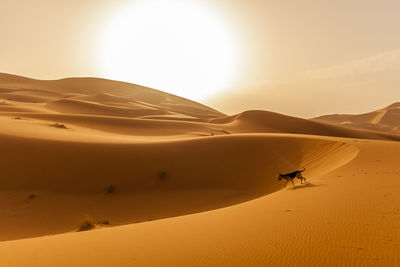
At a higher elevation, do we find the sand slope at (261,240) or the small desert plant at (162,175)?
the small desert plant at (162,175)

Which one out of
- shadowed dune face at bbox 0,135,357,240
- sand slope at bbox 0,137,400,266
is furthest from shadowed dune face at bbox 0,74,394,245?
sand slope at bbox 0,137,400,266

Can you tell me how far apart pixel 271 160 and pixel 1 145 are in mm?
13065

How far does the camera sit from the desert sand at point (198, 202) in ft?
11.7

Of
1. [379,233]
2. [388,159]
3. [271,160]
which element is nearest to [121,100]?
[271,160]

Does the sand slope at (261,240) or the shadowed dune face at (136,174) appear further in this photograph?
the shadowed dune face at (136,174)

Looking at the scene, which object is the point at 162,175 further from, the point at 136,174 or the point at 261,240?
the point at 261,240

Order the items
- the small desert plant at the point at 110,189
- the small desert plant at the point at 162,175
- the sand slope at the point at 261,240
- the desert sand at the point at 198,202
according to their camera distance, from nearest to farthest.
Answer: the sand slope at the point at 261,240 → the desert sand at the point at 198,202 → the small desert plant at the point at 110,189 → the small desert plant at the point at 162,175

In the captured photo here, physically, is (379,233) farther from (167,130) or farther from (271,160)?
(167,130)

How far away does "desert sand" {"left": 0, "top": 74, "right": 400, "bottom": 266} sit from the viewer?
3564 millimetres

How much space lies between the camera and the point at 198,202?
421 inches

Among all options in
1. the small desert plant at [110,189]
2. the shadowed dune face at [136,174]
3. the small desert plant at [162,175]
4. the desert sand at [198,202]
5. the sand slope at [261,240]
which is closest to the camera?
the sand slope at [261,240]

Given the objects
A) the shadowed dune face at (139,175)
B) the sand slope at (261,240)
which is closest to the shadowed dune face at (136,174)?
the shadowed dune face at (139,175)

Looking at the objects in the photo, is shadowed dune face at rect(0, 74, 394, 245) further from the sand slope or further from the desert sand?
the sand slope

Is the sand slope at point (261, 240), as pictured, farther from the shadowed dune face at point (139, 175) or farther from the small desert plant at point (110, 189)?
the small desert plant at point (110, 189)
